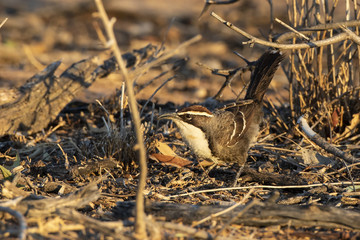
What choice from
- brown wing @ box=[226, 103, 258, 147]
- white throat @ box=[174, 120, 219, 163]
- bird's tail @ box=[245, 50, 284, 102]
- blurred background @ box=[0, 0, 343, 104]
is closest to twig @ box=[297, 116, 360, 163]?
brown wing @ box=[226, 103, 258, 147]

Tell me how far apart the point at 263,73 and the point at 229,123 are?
74 cm

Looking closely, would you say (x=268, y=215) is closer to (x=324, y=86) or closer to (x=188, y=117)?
(x=188, y=117)

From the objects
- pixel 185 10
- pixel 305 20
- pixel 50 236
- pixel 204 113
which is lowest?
pixel 50 236

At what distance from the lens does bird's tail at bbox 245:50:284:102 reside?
5.22 m

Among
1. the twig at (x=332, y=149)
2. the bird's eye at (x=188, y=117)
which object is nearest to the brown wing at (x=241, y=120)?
the bird's eye at (x=188, y=117)

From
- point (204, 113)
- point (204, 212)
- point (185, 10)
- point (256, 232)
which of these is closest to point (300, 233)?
point (256, 232)

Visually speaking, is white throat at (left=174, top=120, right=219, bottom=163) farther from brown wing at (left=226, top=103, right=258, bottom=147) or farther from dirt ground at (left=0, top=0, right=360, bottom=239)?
brown wing at (left=226, top=103, right=258, bottom=147)

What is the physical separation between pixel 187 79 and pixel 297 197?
20.7 ft

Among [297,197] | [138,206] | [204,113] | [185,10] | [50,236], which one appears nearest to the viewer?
[138,206]

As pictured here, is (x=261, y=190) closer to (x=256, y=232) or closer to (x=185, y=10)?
(x=256, y=232)

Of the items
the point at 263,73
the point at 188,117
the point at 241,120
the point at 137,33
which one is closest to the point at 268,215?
the point at 188,117

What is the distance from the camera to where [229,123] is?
5035 millimetres

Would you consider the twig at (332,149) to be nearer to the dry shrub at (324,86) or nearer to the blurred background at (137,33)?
the dry shrub at (324,86)

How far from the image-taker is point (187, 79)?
10.2 metres
